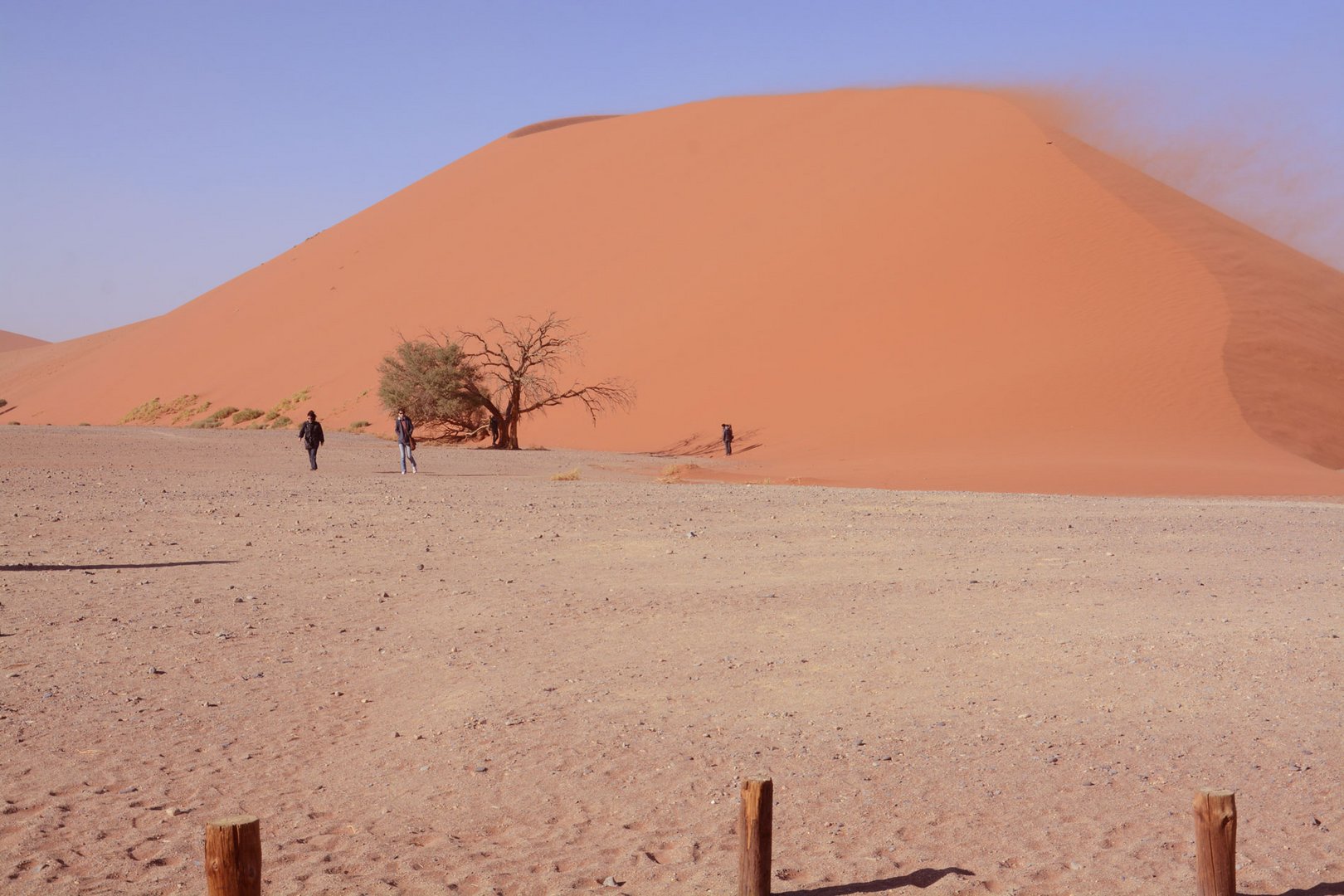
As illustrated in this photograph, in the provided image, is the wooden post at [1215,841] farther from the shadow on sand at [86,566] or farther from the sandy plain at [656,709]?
the shadow on sand at [86,566]

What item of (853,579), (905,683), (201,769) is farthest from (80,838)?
(853,579)

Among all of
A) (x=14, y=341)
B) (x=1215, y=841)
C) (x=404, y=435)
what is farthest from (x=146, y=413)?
(x=14, y=341)

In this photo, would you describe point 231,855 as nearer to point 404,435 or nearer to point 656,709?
point 656,709

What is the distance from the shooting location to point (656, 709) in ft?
24.1

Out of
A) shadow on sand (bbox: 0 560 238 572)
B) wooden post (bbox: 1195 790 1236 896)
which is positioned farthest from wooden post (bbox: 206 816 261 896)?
Answer: shadow on sand (bbox: 0 560 238 572)

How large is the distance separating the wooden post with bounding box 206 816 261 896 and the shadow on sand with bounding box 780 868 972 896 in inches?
86.9

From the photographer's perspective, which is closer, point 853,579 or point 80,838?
point 80,838

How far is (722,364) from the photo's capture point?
1721 inches

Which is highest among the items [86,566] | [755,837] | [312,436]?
[312,436]

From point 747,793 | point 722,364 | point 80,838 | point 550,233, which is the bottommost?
point 80,838

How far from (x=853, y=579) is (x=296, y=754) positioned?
6516 millimetres

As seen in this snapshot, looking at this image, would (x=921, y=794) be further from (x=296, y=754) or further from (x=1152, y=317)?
(x=1152, y=317)

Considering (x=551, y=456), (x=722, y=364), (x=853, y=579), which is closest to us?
(x=853, y=579)

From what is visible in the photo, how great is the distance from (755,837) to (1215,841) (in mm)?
1505
